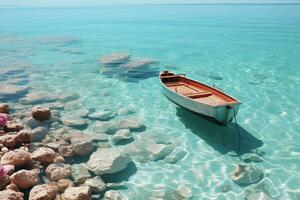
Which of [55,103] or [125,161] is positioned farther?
[55,103]

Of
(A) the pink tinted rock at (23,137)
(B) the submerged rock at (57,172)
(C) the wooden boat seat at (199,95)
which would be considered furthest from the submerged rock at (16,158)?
(C) the wooden boat seat at (199,95)

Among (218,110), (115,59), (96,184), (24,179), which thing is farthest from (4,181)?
(115,59)

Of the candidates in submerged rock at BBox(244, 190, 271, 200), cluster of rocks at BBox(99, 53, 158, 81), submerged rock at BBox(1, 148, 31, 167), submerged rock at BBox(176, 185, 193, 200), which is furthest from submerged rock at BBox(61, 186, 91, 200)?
cluster of rocks at BBox(99, 53, 158, 81)

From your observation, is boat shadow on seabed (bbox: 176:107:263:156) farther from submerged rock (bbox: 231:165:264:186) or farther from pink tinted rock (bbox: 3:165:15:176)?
pink tinted rock (bbox: 3:165:15:176)

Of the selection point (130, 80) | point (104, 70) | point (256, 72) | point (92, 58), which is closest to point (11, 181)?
point (130, 80)

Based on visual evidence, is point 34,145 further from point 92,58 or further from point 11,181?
point 92,58

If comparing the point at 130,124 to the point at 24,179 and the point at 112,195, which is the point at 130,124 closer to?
the point at 112,195

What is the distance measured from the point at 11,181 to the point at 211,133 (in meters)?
8.64

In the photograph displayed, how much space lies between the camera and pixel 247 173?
1133 centimetres

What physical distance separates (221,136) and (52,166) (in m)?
7.43

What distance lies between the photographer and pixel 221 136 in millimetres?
14383

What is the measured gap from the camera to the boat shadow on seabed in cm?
1341

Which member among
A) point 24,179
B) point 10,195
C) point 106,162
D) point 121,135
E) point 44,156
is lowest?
point 121,135

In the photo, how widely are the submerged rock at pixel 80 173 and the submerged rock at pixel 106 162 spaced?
0.21 m
